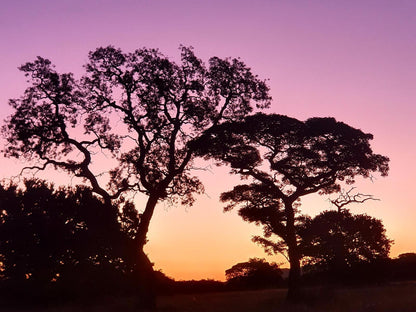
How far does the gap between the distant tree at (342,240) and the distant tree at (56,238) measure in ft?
75.7

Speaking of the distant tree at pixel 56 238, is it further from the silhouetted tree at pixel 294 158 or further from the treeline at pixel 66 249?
the silhouetted tree at pixel 294 158

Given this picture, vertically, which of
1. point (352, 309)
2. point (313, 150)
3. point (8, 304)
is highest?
point (313, 150)

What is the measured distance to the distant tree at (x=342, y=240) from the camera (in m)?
51.5

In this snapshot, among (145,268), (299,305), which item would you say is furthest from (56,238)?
(299,305)

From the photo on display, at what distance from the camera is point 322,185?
38.2 metres

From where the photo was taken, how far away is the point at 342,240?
5369cm

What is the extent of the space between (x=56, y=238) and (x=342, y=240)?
33.3m

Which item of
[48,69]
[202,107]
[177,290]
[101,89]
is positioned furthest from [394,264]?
[48,69]

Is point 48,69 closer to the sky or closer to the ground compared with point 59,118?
closer to the sky

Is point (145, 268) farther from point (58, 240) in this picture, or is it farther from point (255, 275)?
point (255, 275)

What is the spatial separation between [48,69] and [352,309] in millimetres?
26117

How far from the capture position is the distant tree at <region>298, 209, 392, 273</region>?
5147cm

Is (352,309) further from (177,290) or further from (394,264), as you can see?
(394,264)

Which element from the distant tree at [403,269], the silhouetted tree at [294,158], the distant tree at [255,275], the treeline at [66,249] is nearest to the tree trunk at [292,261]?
the silhouetted tree at [294,158]
